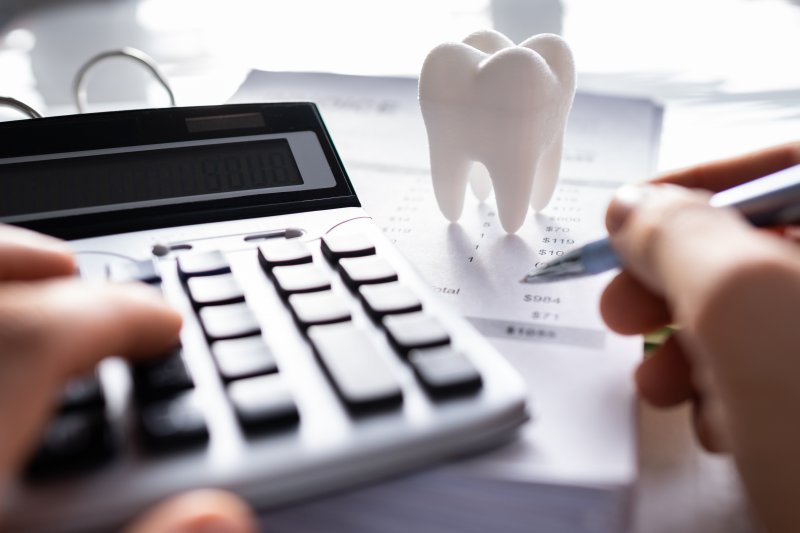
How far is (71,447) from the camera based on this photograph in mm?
246

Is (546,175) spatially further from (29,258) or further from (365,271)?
(29,258)

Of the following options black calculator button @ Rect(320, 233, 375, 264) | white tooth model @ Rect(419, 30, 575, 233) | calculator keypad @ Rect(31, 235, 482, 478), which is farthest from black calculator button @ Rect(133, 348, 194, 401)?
white tooth model @ Rect(419, 30, 575, 233)

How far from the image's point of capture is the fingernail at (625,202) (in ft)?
1.03

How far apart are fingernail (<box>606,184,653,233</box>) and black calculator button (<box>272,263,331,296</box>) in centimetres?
12

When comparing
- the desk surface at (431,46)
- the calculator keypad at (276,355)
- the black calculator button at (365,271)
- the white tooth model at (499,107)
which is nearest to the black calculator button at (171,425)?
the calculator keypad at (276,355)

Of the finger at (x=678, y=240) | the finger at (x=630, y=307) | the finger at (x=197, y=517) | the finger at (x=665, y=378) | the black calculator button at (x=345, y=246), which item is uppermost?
the finger at (x=678, y=240)

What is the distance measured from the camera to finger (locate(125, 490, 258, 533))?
22cm

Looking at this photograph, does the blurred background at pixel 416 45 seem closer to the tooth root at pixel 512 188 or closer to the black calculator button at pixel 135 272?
the tooth root at pixel 512 188

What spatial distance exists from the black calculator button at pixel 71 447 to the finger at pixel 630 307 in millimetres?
207

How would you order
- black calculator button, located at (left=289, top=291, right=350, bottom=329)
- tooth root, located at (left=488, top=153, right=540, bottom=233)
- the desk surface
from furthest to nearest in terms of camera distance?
the desk surface → tooth root, located at (left=488, top=153, right=540, bottom=233) → black calculator button, located at (left=289, top=291, right=350, bottom=329)

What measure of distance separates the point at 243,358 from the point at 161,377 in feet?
0.09

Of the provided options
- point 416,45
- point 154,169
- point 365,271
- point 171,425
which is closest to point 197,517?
point 171,425

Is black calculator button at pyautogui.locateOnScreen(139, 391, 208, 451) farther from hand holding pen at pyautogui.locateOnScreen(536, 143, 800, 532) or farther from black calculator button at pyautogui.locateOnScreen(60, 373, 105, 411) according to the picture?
hand holding pen at pyautogui.locateOnScreen(536, 143, 800, 532)

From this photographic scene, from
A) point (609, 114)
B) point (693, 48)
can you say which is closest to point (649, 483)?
point (609, 114)
